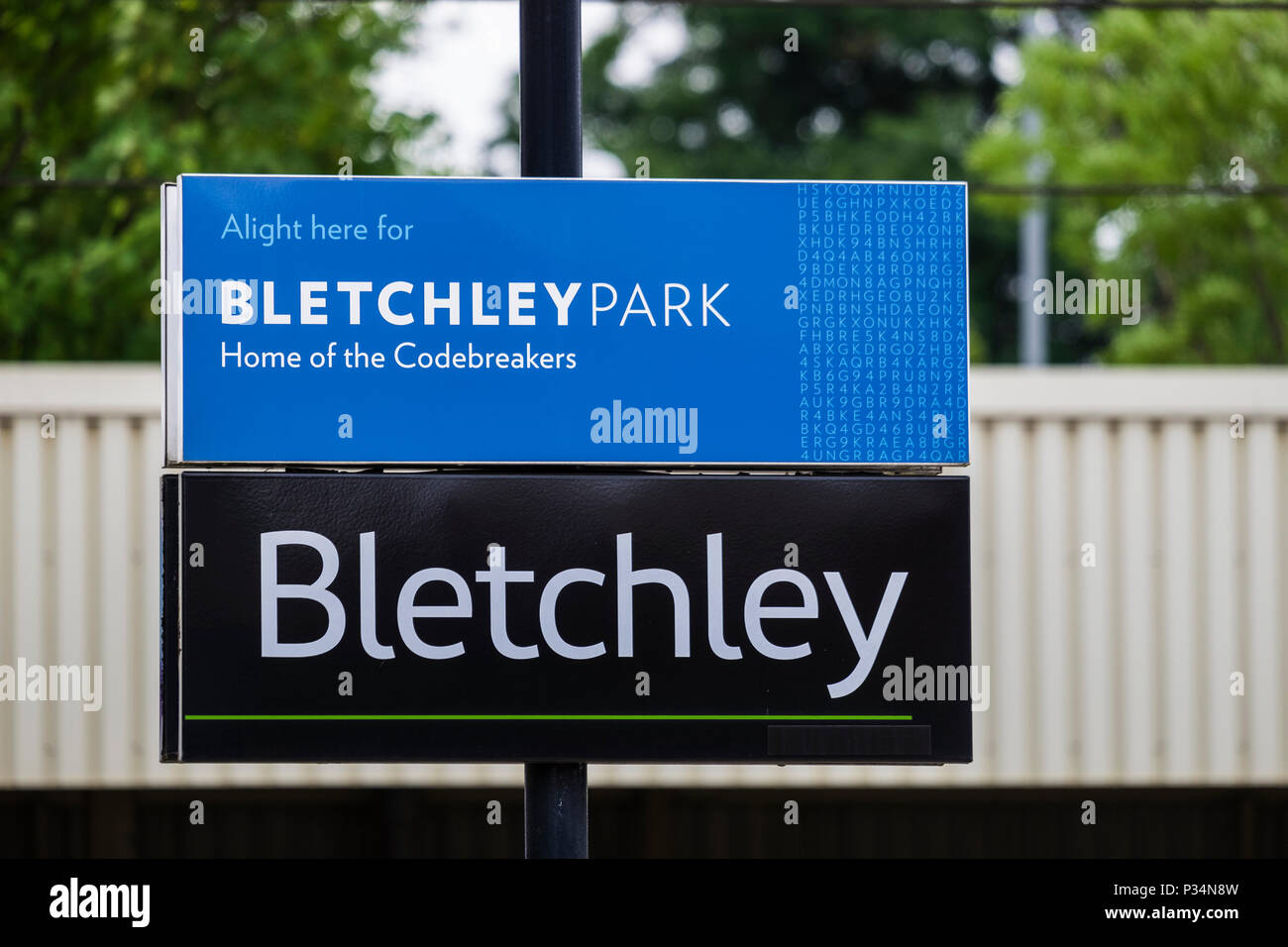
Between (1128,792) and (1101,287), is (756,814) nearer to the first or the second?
(1128,792)

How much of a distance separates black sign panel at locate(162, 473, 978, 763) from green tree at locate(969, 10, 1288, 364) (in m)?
9.75

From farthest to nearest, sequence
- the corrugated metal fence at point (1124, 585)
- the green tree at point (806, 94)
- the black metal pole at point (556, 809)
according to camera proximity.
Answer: the green tree at point (806, 94)
the corrugated metal fence at point (1124, 585)
the black metal pole at point (556, 809)

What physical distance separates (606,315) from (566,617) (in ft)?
2.29

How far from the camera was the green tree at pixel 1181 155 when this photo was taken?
11.8 metres

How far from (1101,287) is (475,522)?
3280 millimetres

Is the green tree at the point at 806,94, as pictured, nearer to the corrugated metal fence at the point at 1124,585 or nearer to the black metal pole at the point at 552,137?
the corrugated metal fence at the point at 1124,585

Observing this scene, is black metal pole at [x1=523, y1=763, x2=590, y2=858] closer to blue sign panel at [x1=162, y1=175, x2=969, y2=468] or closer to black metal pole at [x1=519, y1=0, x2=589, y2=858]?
black metal pole at [x1=519, y1=0, x2=589, y2=858]

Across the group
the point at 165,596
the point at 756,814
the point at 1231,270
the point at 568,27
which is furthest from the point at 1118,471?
the point at 1231,270

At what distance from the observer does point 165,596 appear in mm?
2945

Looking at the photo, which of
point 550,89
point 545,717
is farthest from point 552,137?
point 545,717

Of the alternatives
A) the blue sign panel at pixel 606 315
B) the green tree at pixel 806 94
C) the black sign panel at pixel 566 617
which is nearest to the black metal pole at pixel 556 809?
the black sign panel at pixel 566 617

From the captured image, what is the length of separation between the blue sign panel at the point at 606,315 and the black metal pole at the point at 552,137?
0.46 feet

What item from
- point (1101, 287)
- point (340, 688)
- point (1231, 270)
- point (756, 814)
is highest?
point (1231, 270)
